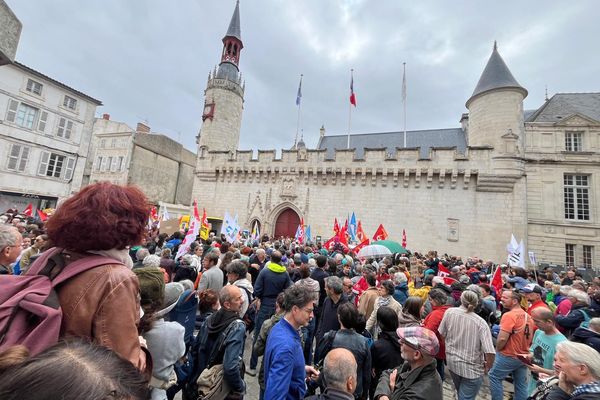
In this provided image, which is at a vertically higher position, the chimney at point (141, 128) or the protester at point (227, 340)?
the chimney at point (141, 128)

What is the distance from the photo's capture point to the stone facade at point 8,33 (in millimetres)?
2461

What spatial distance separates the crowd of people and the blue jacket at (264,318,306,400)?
1cm

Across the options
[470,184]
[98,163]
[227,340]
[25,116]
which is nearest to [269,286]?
[227,340]

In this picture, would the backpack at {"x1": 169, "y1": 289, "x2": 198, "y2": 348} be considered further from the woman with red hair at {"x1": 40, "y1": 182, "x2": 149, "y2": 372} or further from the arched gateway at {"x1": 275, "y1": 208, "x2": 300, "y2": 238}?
the arched gateway at {"x1": 275, "y1": 208, "x2": 300, "y2": 238}

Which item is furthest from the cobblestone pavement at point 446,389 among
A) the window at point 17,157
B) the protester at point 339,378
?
the window at point 17,157

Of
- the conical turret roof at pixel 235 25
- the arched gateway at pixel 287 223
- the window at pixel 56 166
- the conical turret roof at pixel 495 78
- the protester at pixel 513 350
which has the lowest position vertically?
the protester at pixel 513 350

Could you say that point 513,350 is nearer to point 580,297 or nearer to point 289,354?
point 580,297

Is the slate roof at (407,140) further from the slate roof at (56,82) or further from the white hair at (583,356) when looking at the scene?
the white hair at (583,356)

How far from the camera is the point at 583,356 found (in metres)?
2.11

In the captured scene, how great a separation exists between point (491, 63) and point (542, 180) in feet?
25.6

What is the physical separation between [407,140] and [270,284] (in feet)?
86.7

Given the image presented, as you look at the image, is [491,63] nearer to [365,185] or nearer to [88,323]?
[365,185]

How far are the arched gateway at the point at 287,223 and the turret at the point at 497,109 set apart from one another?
11795mm

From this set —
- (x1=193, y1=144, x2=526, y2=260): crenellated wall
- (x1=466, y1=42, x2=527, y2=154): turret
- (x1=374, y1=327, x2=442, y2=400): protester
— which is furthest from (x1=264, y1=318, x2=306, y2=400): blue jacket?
(x1=466, y1=42, x2=527, y2=154): turret
